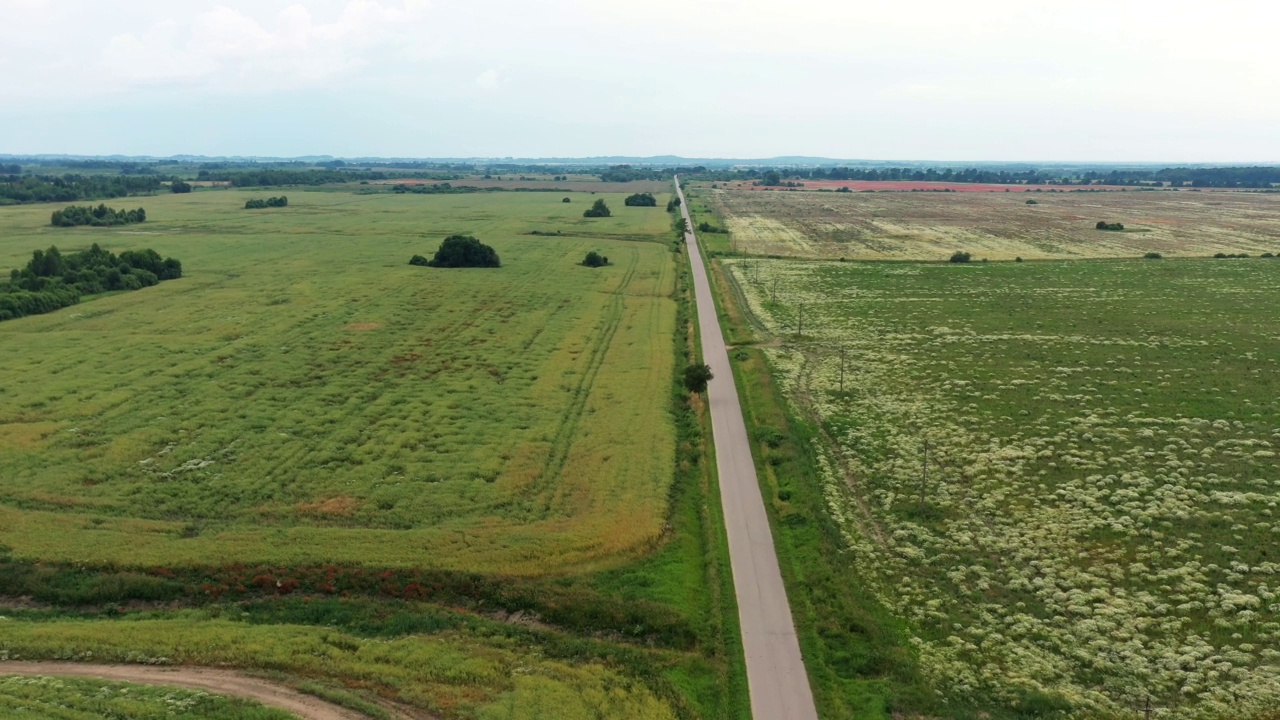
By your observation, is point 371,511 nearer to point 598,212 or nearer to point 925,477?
point 925,477

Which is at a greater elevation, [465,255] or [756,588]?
[465,255]

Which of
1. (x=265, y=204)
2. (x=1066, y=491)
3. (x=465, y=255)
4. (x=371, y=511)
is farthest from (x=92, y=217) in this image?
(x=1066, y=491)

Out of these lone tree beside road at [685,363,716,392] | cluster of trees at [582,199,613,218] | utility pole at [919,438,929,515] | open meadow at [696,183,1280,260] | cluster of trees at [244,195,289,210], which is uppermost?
cluster of trees at [244,195,289,210]

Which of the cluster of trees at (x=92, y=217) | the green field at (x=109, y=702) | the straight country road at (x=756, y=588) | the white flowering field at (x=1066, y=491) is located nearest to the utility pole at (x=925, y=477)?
the white flowering field at (x=1066, y=491)

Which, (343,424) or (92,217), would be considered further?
(92,217)

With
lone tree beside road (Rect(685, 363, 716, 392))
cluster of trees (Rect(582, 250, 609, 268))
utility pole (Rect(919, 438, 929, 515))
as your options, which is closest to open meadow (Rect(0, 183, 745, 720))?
lone tree beside road (Rect(685, 363, 716, 392))

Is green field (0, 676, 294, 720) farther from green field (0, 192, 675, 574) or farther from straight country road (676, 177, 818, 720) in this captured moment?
straight country road (676, 177, 818, 720)
